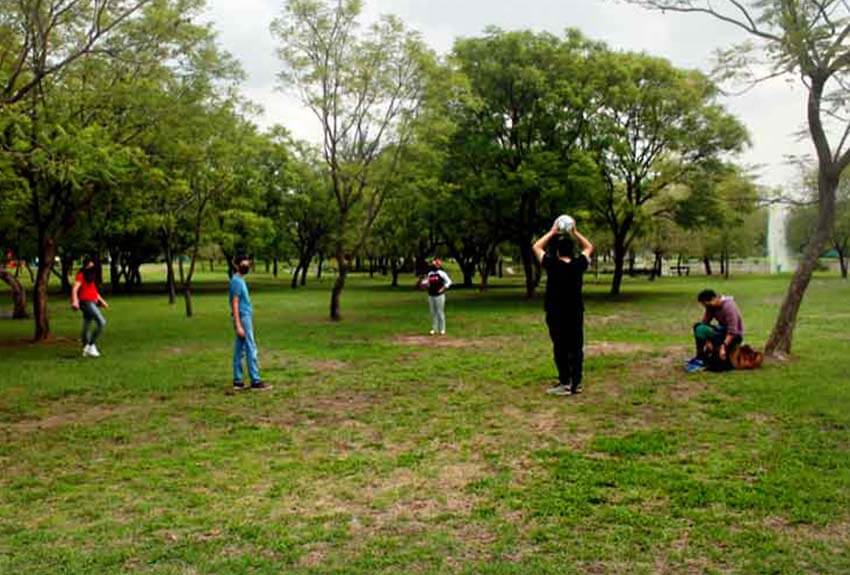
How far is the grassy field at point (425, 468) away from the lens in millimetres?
4008

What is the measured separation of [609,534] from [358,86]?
16548 millimetres

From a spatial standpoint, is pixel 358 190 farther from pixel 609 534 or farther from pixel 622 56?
pixel 609 534

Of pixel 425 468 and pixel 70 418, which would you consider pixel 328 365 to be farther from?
pixel 425 468

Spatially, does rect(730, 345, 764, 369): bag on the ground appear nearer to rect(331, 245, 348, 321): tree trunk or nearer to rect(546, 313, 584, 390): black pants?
rect(546, 313, 584, 390): black pants

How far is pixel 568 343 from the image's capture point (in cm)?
851

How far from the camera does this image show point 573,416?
24.6 feet

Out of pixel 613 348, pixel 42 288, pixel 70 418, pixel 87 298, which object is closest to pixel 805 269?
pixel 613 348

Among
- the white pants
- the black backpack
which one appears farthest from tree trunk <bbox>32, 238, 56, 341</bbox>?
the white pants

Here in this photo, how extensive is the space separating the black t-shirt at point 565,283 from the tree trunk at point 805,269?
436 centimetres

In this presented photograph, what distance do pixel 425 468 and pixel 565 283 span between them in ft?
11.5

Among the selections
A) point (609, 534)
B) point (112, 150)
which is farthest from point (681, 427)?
point (112, 150)

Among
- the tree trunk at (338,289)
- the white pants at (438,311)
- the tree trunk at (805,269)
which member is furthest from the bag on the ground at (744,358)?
the tree trunk at (338,289)

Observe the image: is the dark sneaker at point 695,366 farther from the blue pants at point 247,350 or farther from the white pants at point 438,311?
the white pants at point 438,311

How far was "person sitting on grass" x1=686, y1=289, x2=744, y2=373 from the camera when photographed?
31.8 feet
